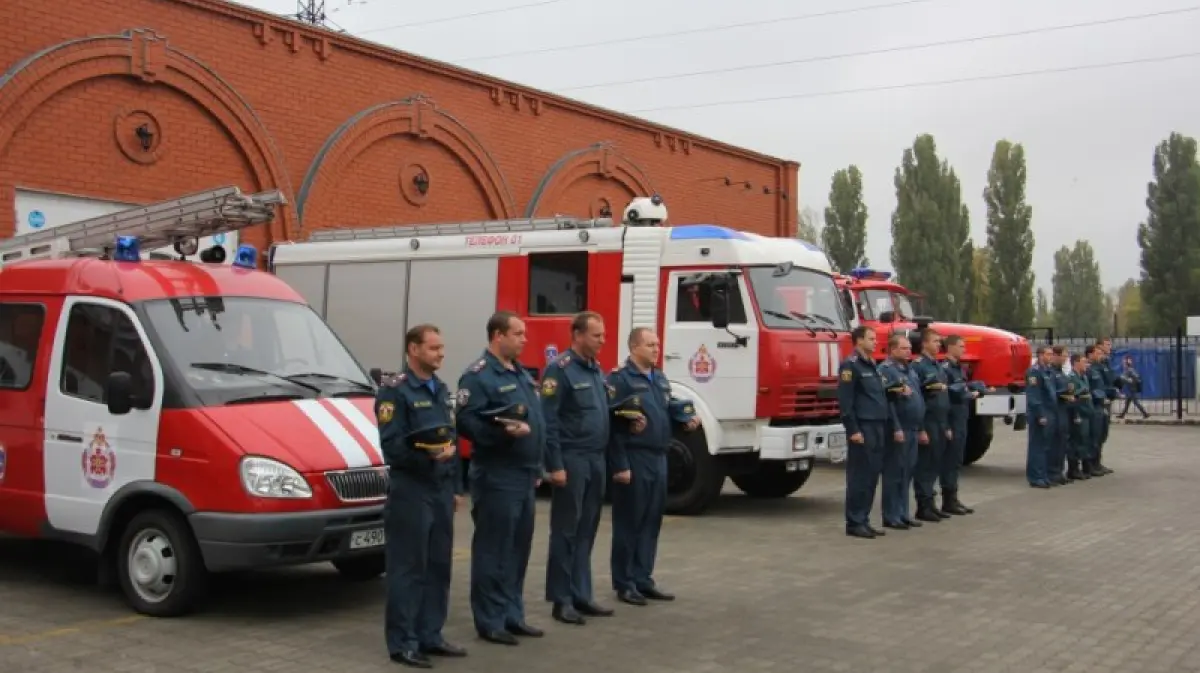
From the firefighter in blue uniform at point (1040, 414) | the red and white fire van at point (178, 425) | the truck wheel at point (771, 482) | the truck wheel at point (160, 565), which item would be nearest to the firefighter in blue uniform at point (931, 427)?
the truck wheel at point (771, 482)

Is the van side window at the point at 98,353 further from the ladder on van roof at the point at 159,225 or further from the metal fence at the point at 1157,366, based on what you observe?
the metal fence at the point at 1157,366

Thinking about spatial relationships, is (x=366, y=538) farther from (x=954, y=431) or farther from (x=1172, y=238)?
(x=1172, y=238)

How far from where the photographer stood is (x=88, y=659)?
6348 millimetres

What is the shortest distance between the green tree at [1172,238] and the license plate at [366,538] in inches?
2320

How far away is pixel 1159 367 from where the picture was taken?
117 ft

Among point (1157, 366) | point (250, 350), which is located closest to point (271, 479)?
point (250, 350)

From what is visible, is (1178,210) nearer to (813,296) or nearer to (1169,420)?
(1169,420)

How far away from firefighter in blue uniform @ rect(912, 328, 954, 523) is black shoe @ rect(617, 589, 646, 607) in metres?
5.05

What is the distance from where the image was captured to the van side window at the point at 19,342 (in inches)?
327

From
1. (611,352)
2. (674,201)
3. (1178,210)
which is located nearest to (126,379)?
(611,352)

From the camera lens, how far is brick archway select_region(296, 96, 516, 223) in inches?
765

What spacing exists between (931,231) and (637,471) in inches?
1990

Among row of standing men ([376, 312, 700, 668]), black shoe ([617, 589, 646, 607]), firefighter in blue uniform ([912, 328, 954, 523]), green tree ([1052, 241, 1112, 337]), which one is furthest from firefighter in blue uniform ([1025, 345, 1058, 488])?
green tree ([1052, 241, 1112, 337])

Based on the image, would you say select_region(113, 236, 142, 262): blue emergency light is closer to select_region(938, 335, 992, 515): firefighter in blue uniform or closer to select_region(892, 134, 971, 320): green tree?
select_region(938, 335, 992, 515): firefighter in blue uniform
